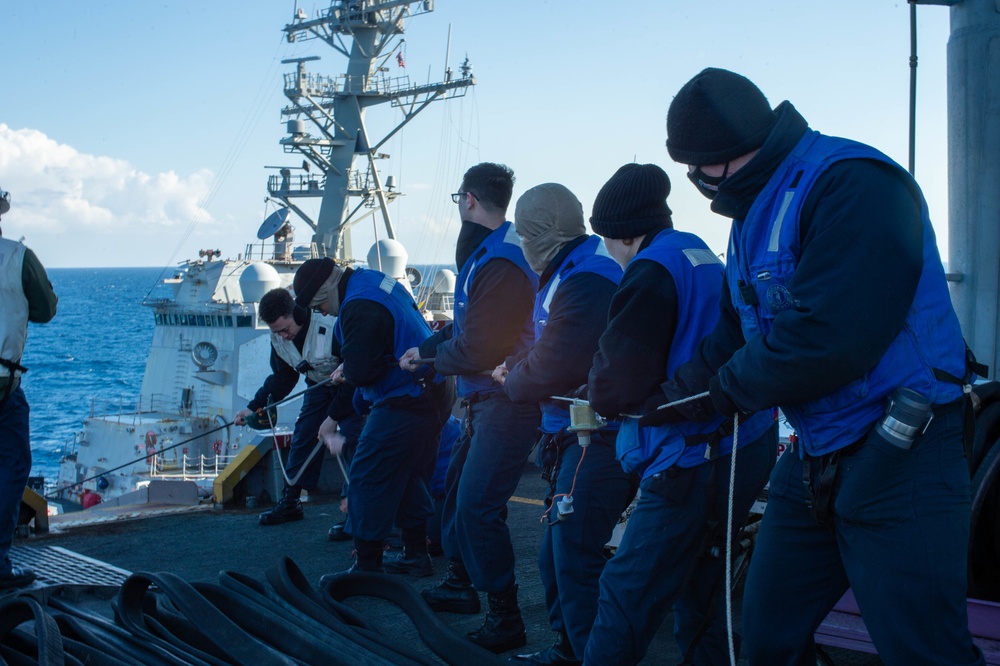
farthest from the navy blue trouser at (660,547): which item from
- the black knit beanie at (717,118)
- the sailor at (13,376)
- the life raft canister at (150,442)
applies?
the life raft canister at (150,442)

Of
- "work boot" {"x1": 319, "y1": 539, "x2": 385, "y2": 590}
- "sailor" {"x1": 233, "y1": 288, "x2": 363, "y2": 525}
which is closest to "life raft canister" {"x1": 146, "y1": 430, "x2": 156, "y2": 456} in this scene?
"sailor" {"x1": 233, "y1": 288, "x2": 363, "y2": 525}

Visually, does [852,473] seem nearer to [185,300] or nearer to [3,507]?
[3,507]

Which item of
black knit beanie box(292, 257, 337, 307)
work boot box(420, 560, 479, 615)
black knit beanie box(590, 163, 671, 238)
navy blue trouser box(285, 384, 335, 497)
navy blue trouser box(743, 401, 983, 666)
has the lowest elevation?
work boot box(420, 560, 479, 615)

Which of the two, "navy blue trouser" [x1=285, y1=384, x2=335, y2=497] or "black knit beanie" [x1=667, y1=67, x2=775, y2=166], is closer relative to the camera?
"black knit beanie" [x1=667, y1=67, x2=775, y2=166]

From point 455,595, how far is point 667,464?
2.21 m

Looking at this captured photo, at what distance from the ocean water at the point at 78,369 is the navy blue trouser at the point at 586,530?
20.6 meters

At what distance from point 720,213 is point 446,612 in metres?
2.98

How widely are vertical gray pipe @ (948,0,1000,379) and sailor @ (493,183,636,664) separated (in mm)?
2085

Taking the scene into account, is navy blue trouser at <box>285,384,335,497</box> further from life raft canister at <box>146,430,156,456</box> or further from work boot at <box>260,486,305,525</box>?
life raft canister at <box>146,430,156,456</box>

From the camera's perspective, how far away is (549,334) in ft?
11.8

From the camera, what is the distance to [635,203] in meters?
3.18

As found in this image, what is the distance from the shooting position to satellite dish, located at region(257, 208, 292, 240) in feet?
94.0

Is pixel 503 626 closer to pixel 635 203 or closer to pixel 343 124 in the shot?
pixel 635 203

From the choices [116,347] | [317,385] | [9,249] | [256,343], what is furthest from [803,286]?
[116,347]
